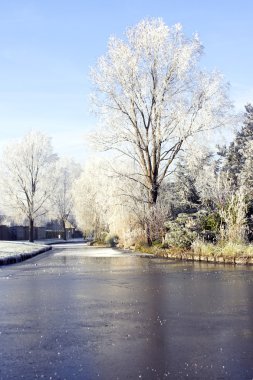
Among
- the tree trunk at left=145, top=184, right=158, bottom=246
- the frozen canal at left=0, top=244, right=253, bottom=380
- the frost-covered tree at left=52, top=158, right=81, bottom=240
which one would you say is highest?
the frost-covered tree at left=52, top=158, right=81, bottom=240

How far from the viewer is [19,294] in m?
9.25

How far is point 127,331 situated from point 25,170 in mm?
47275

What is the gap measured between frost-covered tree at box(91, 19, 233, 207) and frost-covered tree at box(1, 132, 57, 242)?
25247mm

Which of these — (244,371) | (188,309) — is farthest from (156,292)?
(244,371)

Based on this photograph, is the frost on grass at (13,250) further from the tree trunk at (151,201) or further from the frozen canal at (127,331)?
the frozen canal at (127,331)

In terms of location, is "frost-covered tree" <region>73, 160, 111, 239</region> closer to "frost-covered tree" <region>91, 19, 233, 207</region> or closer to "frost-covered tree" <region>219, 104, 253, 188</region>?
"frost-covered tree" <region>219, 104, 253, 188</region>

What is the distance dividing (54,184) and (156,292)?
153 feet

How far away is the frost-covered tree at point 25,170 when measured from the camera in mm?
51188

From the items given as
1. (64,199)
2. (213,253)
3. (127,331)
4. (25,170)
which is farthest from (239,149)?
(64,199)

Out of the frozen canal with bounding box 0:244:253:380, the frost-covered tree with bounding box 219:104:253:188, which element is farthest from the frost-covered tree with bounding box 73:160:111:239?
the frozen canal with bounding box 0:244:253:380

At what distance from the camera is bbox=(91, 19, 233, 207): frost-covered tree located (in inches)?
1049

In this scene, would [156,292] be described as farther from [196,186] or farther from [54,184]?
[54,184]

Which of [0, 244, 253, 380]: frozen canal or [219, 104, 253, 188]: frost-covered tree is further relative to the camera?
[219, 104, 253, 188]: frost-covered tree

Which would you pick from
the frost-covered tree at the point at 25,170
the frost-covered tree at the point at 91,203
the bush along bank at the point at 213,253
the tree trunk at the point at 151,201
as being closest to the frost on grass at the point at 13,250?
the tree trunk at the point at 151,201
